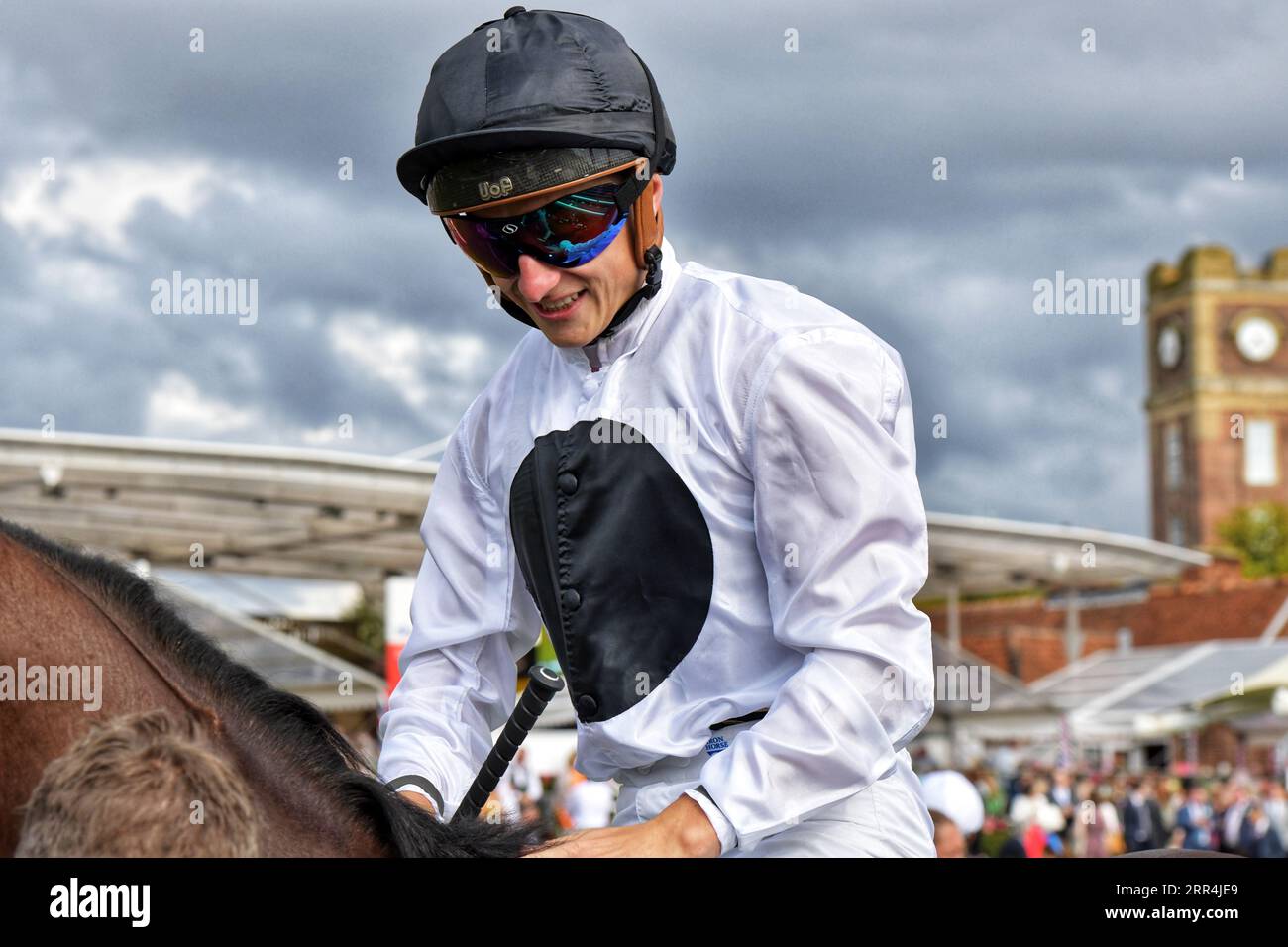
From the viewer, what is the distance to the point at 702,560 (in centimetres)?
237

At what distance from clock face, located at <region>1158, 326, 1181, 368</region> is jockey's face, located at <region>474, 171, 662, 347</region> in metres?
95.4

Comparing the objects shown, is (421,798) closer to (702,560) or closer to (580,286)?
(702,560)

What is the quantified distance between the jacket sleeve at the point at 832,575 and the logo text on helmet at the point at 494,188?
47 centimetres

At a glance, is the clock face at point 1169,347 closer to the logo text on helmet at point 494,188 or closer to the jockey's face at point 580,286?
the jockey's face at point 580,286

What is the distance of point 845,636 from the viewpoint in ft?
6.98

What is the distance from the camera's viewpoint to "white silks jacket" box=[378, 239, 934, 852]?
214cm

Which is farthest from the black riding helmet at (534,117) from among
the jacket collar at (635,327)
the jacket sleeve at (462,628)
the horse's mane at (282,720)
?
the horse's mane at (282,720)

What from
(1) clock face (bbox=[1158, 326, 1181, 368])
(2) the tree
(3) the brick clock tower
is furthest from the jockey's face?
(1) clock face (bbox=[1158, 326, 1181, 368])

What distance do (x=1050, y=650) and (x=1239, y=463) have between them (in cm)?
4395

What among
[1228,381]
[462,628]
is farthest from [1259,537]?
[462,628]

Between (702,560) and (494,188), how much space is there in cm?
66

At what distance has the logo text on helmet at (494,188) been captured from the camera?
7.22ft
